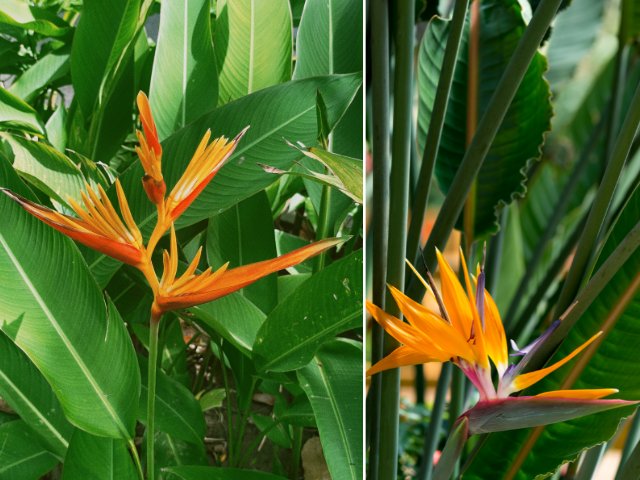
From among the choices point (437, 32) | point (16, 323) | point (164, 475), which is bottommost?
point (164, 475)

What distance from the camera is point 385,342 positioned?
0.44 meters

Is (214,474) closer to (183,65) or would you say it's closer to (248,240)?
(248,240)

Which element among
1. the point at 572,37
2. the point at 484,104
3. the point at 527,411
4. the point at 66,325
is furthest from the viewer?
the point at 572,37

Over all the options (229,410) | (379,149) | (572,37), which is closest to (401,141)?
(379,149)

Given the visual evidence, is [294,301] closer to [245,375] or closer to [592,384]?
[245,375]

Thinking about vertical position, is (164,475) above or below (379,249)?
below

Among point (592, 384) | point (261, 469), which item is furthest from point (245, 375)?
point (592, 384)

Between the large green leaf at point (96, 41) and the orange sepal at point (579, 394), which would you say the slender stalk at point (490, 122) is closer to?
the orange sepal at point (579, 394)

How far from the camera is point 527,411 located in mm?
319

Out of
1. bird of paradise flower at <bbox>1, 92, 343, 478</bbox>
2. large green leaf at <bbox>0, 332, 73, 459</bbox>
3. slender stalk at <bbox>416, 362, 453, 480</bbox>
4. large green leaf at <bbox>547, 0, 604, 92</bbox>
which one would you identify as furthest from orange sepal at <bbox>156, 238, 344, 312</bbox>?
large green leaf at <bbox>547, 0, 604, 92</bbox>

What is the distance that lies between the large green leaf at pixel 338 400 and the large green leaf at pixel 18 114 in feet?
0.77

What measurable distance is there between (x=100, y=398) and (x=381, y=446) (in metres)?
0.17

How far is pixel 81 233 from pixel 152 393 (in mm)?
111

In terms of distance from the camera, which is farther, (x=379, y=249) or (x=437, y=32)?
(x=437, y=32)
